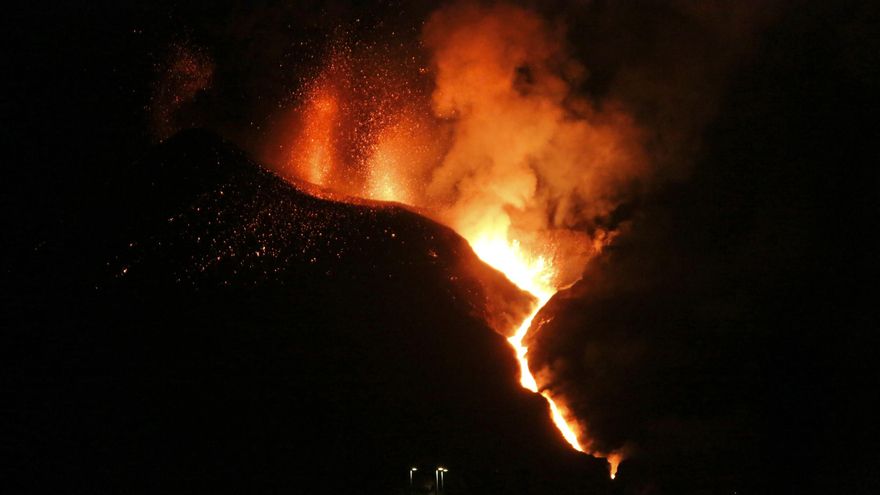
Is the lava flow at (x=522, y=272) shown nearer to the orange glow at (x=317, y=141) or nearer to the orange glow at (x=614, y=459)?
the orange glow at (x=614, y=459)

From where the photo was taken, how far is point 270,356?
13.6 m

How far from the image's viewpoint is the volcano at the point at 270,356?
41.1 feet

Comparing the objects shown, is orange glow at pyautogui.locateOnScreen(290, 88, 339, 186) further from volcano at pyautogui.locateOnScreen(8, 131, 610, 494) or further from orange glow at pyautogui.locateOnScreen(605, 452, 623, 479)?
orange glow at pyautogui.locateOnScreen(605, 452, 623, 479)

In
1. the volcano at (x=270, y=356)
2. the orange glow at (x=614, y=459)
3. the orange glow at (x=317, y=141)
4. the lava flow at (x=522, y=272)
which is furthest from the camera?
the orange glow at (x=317, y=141)

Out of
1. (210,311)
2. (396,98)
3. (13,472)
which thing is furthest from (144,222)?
(396,98)

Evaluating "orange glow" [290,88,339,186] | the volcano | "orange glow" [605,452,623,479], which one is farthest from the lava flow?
Result: "orange glow" [290,88,339,186]

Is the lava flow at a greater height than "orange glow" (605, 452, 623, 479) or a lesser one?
greater

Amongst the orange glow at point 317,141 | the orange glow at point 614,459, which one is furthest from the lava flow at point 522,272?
the orange glow at point 317,141

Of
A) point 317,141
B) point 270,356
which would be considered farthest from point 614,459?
point 317,141

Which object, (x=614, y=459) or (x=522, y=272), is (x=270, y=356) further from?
(x=614, y=459)

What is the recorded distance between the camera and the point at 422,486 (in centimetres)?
1244

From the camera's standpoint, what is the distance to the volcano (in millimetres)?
12531

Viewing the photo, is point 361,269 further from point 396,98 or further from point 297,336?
point 396,98

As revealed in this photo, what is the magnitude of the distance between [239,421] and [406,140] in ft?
25.7
